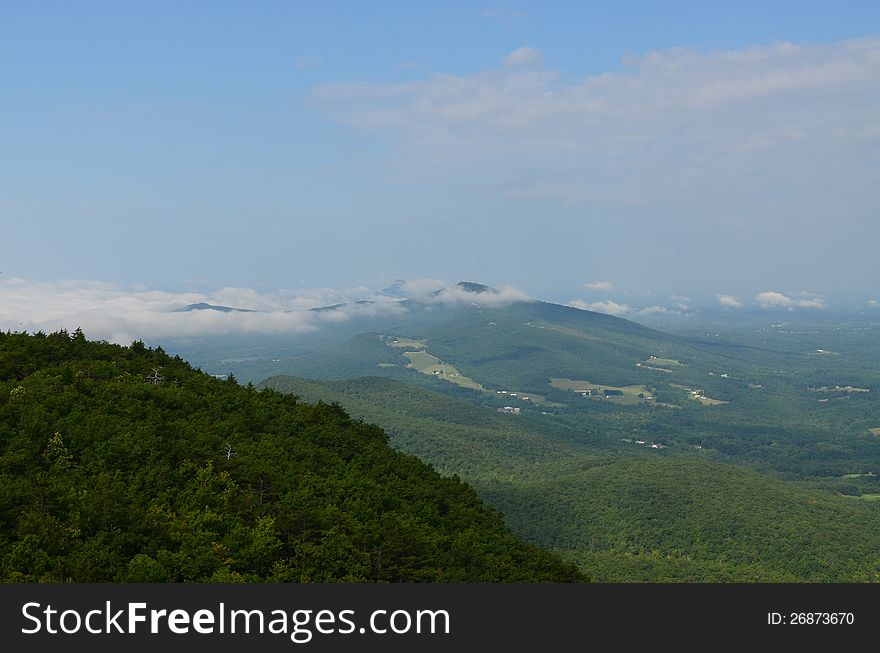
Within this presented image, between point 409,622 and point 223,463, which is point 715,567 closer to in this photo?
point 223,463

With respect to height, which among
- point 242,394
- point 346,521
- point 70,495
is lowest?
point 346,521

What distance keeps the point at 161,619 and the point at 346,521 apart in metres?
19.5

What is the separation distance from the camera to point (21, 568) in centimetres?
2805

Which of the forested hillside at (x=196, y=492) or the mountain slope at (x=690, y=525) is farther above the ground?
the forested hillside at (x=196, y=492)

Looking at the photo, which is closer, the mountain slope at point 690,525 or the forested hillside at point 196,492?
the forested hillside at point 196,492

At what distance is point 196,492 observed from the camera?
3912cm

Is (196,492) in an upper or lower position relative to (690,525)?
upper

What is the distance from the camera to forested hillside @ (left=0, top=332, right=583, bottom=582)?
103ft

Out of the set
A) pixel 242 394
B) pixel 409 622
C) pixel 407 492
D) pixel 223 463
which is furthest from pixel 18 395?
pixel 409 622

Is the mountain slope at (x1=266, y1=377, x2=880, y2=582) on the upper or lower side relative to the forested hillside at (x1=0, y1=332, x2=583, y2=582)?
lower

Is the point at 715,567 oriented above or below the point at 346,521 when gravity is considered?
below

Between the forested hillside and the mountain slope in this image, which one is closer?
the forested hillside

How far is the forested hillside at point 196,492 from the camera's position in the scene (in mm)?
31344

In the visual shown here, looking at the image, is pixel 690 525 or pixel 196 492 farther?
pixel 690 525
